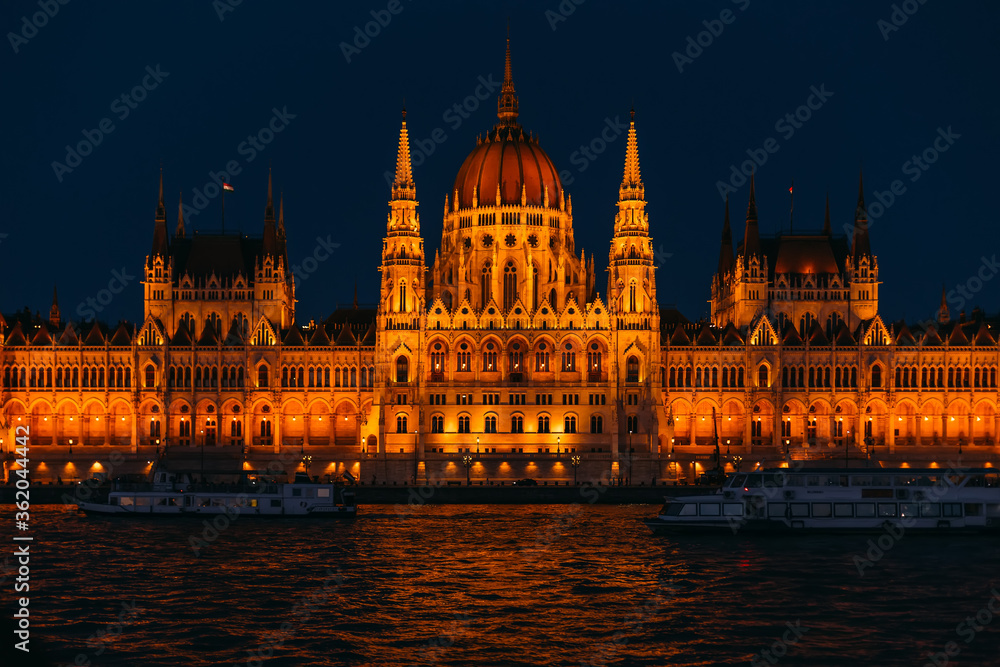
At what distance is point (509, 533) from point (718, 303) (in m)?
76.0

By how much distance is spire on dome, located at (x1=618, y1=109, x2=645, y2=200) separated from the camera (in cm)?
13200

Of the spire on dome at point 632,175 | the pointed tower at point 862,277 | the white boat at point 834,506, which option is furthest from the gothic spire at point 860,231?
the white boat at point 834,506

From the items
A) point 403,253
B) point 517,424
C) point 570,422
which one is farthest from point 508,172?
point 570,422

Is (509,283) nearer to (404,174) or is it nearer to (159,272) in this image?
(404,174)

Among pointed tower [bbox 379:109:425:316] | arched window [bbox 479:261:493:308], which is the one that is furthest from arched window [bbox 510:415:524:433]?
arched window [bbox 479:261:493:308]

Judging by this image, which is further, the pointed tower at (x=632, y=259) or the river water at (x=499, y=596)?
the pointed tower at (x=632, y=259)

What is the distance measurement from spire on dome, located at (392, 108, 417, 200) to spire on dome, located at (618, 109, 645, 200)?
66.4ft

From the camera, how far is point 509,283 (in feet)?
454

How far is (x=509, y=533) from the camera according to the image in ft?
283

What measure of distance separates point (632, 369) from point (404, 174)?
1153 inches

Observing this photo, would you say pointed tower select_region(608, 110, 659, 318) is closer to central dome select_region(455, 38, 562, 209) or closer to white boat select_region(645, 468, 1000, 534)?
Answer: central dome select_region(455, 38, 562, 209)

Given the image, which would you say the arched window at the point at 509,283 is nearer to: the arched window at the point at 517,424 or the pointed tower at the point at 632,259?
the pointed tower at the point at 632,259

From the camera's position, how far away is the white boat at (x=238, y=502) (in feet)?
318

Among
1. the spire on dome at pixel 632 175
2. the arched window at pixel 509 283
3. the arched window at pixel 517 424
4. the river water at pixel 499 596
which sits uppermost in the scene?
the spire on dome at pixel 632 175
